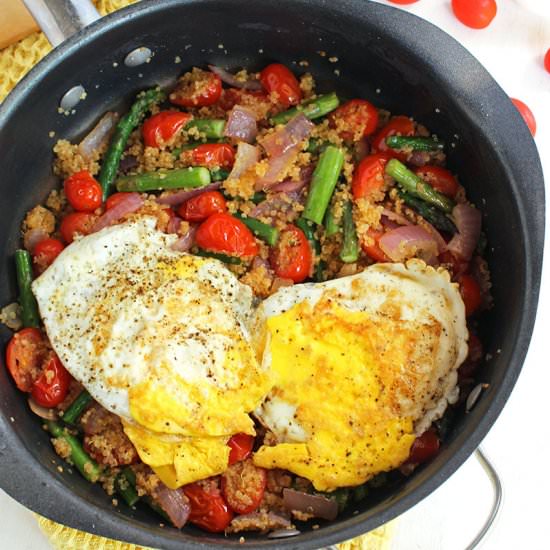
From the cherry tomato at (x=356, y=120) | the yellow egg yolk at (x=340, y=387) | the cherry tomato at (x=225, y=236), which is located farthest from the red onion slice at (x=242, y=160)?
the yellow egg yolk at (x=340, y=387)

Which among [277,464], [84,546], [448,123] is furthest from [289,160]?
[84,546]

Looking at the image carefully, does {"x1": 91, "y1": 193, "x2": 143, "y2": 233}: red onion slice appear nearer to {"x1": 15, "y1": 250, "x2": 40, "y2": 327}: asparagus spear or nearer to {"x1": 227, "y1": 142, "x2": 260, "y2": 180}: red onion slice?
{"x1": 15, "y1": 250, "x2": 40, "y2": 327}: asparagus spear

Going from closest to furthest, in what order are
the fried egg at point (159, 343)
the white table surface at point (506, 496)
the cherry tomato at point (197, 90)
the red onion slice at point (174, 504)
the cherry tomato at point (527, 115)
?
1. the fried egg at point (159, 343)
2. the red onion slice at point (174, 504)
3. the cherry tomato at point (197, 90)
4. the white table surface at point (506, 496)
5. the cherry tomato at point (527, 115)

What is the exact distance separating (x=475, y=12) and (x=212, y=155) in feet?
5.12

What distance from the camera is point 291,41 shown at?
3576 millimetres

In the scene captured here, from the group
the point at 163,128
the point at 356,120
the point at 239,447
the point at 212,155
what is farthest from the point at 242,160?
the point at 239,447

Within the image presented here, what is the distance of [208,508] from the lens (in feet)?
11.0

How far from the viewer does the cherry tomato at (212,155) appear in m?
3.53

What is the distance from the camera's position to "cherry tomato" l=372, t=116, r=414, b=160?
358 centimetres

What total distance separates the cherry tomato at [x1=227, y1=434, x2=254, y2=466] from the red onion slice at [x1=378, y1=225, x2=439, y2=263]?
0.95 meters

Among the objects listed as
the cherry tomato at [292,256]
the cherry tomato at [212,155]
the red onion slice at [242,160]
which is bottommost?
the cherry tomato at [292,256]

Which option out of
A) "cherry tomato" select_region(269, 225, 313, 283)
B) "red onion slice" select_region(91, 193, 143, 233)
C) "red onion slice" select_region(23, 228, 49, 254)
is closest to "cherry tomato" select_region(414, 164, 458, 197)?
"cherry tomato" select_region(269, 225, 313, 283)

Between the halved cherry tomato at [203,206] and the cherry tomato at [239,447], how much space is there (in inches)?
36.0

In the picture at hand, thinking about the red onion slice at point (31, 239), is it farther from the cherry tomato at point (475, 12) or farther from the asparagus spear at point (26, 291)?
the cherry tomato at point (475, 12)
